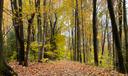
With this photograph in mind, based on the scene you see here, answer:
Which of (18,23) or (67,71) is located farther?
(18,23)

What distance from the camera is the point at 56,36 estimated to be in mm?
35375

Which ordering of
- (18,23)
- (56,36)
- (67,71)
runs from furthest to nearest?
(56,36), (18,23), (67,71)

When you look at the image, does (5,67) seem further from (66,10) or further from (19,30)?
(66,10)

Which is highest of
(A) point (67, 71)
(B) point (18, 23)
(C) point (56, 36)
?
(B) point (18, 23)

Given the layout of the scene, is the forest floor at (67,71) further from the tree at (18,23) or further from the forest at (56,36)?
the tree at (18,23)

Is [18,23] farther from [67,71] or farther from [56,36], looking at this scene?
[56,36]

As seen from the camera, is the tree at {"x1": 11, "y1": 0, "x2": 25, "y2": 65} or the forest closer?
the forest

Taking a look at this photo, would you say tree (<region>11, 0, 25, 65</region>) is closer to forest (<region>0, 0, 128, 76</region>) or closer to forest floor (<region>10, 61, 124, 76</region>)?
forest (<region>0, 0, 128, 76</region>)

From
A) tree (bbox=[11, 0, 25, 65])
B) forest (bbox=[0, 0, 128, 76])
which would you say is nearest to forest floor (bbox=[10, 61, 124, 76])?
forest (bbox=[0, 0, 128, 76])

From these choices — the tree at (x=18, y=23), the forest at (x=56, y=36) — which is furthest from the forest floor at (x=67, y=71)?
the tree at (x=18, y=23)

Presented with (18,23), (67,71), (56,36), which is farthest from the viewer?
(56,36)

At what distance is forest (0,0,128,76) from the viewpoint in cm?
1457

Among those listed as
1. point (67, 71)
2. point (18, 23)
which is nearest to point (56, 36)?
point (18, 23)

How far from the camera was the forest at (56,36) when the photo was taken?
14.6 meters
